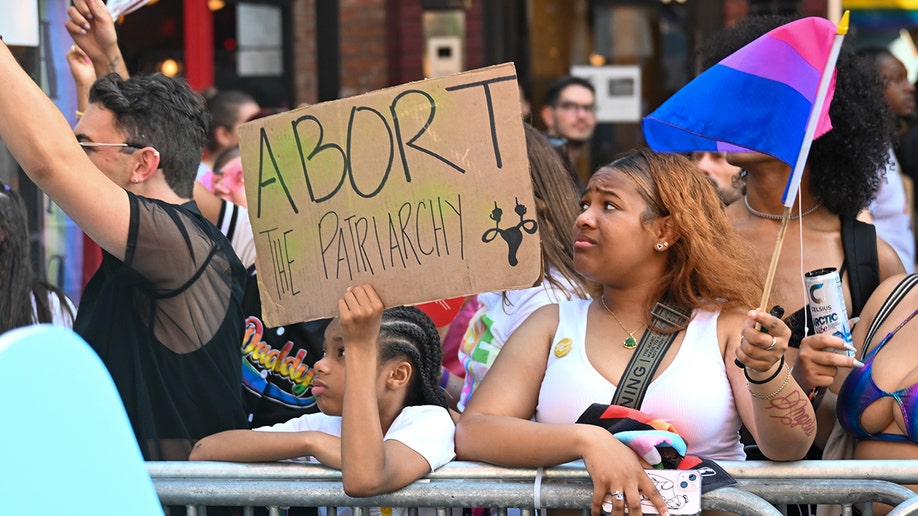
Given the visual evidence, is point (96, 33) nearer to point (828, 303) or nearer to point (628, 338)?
point (628, 338)

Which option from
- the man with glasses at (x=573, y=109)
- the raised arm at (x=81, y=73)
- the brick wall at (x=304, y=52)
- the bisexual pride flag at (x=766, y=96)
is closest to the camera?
the bisexual pride flag at (x=766, y=96)

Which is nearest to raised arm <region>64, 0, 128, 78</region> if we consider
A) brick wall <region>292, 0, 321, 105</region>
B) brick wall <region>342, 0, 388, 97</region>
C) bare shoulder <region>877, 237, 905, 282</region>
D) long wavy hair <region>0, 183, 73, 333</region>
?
long wavy hair <region>0, 183, 73, 333</region>

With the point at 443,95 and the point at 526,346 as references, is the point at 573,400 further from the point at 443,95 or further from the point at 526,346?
the point at 443,95

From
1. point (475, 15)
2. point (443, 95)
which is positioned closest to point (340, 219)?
point (443, 95)

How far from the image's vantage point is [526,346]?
2992 millimetres

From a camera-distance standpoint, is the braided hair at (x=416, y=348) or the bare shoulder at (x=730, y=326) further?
the braided hair at (x=416, y=348)

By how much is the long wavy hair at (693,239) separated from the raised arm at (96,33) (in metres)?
1.60

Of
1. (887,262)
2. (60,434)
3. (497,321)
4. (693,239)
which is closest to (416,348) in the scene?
(497,321)

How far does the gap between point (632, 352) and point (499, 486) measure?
49 cm

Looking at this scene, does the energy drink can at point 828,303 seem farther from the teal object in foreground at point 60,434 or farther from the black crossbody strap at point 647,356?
the teal object in foreground at point 60,434

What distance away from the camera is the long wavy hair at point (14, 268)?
138 inches

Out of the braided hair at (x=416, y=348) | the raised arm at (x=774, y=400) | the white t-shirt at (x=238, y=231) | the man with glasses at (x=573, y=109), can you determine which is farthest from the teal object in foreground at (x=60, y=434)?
the man with glasses at (x=573, y=109)

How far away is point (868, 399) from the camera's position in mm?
2928

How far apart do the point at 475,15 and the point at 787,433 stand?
7.18 m
